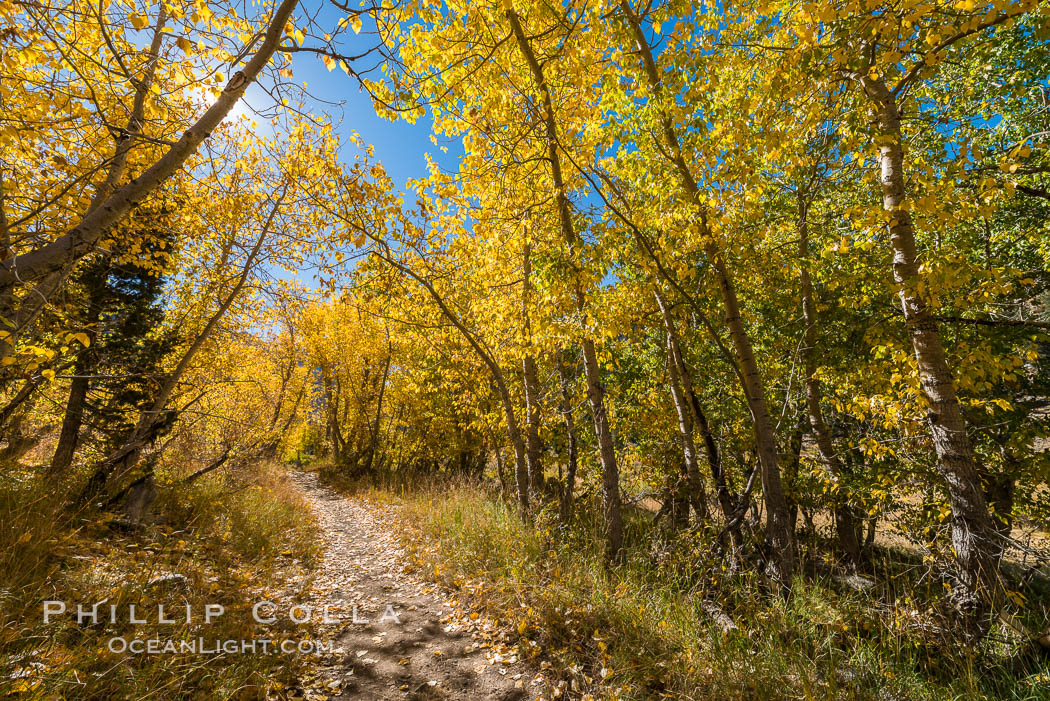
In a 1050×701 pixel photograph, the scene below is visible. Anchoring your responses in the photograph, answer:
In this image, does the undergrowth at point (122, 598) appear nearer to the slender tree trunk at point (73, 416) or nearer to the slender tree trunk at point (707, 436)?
the slender tree trunk at point (73, 416)

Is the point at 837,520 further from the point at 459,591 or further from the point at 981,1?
the point at 981,1

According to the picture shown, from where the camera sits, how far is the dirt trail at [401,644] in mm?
3600

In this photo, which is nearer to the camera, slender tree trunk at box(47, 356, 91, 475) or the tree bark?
the tree bark

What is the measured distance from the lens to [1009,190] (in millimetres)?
2836

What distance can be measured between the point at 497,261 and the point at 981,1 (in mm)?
6125

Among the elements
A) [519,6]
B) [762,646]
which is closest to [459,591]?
[762,646]

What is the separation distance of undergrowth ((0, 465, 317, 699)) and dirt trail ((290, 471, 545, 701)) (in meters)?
0.53

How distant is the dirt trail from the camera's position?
3.60 metres

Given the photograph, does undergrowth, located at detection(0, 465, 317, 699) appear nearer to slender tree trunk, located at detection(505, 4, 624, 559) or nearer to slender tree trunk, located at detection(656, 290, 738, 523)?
slender tree trunk, located at detection(505, 4, 624, 559)

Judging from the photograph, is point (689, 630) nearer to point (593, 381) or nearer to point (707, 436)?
point (707, 436)

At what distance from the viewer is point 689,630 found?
377 cm

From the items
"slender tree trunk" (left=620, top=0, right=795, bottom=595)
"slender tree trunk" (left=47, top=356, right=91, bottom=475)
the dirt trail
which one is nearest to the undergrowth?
the dirt trail

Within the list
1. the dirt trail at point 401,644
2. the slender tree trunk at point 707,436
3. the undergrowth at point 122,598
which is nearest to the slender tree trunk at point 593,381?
the slender tree trunk at point 707,436

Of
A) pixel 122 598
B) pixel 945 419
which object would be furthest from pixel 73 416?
pixel 945 419
